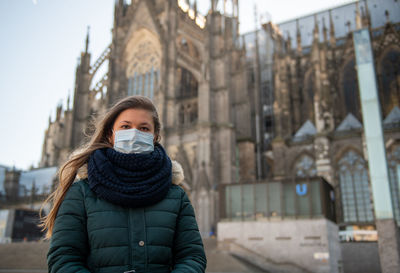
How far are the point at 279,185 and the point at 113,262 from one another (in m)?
16.0

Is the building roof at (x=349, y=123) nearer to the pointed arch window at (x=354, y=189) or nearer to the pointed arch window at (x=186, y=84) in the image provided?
the pointed arch window at (x=354, y=189)

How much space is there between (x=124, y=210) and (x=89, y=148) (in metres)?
0.44

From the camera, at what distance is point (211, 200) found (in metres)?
23.7

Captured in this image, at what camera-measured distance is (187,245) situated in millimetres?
1992

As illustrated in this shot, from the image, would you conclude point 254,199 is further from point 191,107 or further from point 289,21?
point 289,21

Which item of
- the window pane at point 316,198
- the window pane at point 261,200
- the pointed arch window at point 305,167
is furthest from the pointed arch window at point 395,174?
the window pane at point 261,200

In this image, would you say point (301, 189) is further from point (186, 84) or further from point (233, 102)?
point (186, 84)

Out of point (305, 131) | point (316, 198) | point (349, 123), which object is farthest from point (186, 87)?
point (316, 198)

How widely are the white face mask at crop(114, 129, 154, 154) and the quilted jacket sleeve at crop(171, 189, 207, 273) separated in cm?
33

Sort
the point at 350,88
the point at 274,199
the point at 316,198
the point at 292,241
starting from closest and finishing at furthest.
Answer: the point at 292,241, the point at 316,198, the point at 274,199, the point at 350,88

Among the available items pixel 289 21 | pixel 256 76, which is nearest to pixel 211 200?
pixel 256 76

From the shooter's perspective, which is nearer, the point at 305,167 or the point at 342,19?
the point at 305,167

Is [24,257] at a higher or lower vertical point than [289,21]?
lower

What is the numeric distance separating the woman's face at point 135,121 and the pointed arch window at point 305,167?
88.4ft
